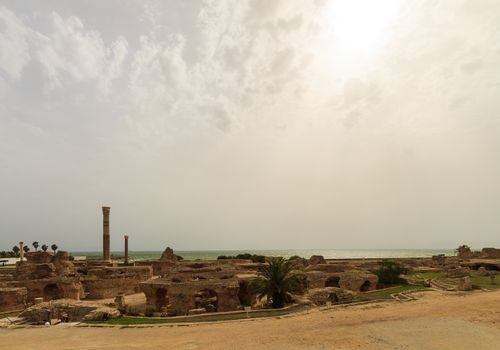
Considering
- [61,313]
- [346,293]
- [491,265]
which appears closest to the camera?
[61,313]

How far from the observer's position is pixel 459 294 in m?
24.7

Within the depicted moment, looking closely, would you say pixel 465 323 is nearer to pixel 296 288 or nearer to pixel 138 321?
pixel 296 288

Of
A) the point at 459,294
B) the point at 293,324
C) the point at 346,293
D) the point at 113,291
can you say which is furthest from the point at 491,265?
the point at 113,291

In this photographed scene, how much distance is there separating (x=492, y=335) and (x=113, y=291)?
27.9m

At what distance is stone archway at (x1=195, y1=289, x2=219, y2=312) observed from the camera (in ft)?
79.9

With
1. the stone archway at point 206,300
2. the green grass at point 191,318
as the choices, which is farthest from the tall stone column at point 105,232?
the green grass at point 191,318

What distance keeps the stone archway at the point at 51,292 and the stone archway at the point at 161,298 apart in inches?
386

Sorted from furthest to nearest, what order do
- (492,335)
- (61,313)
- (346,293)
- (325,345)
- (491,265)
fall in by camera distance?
(491,265), (346,293), (61,313), (492,335), (325,345)

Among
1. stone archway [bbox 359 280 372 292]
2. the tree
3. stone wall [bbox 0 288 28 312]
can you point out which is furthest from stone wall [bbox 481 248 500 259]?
stone wall [bbox 0 288 28 312]

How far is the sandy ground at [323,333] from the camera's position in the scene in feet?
47.2

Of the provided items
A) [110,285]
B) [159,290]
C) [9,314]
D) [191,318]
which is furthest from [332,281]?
[9,314]

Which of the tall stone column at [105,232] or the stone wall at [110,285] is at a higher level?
the tall stone column at [105,232]

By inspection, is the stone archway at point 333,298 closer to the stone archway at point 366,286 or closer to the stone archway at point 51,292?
the stone archway at point 366,286

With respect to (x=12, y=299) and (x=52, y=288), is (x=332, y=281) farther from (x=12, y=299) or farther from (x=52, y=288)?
(x=12, y=299)
